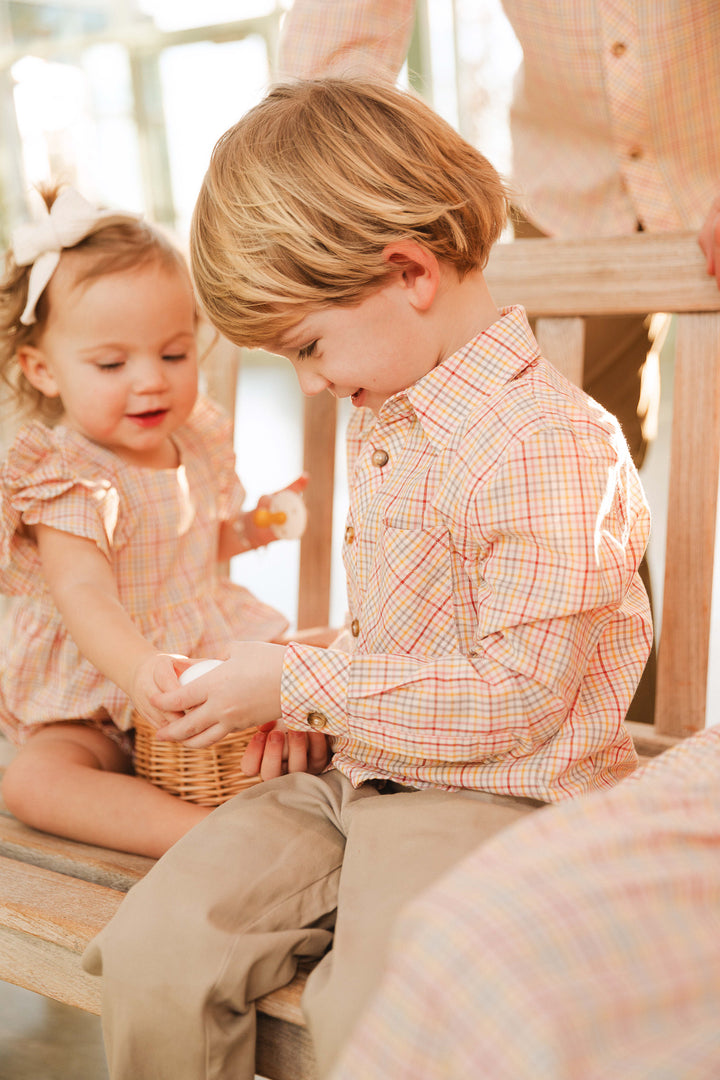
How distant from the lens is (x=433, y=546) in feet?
3.37

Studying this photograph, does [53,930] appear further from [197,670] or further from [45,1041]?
[45,1041]

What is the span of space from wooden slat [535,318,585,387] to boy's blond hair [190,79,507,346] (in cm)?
39

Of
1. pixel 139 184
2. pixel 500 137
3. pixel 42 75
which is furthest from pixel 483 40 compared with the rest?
pixel 139 184

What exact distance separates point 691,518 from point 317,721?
24.7 inches

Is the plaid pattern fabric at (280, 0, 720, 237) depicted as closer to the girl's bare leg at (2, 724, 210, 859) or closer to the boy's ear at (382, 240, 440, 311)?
the boy's ear at (382, 240, 440, 311)

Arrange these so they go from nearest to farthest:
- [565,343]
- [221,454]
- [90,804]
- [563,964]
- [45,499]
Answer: [563,964]
[90,804]
[45,499]
[565,343]
[221,454]

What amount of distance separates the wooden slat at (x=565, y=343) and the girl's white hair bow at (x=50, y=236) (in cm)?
58

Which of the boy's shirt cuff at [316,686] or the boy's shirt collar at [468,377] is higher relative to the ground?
the boy's shirt collar at [468,377]

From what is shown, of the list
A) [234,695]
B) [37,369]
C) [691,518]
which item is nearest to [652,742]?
[691,518]

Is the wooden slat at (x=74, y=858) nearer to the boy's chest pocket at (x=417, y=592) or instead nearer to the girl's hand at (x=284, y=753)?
the girl's hand at (x=284, y=753)

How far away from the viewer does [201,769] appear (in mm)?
1264

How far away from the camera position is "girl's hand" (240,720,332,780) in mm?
1140

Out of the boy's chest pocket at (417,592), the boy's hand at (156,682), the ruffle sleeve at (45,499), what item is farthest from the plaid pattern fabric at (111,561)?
the boy's chest pocket at (417,592)

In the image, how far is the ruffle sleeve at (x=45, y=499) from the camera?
1.36 meters
